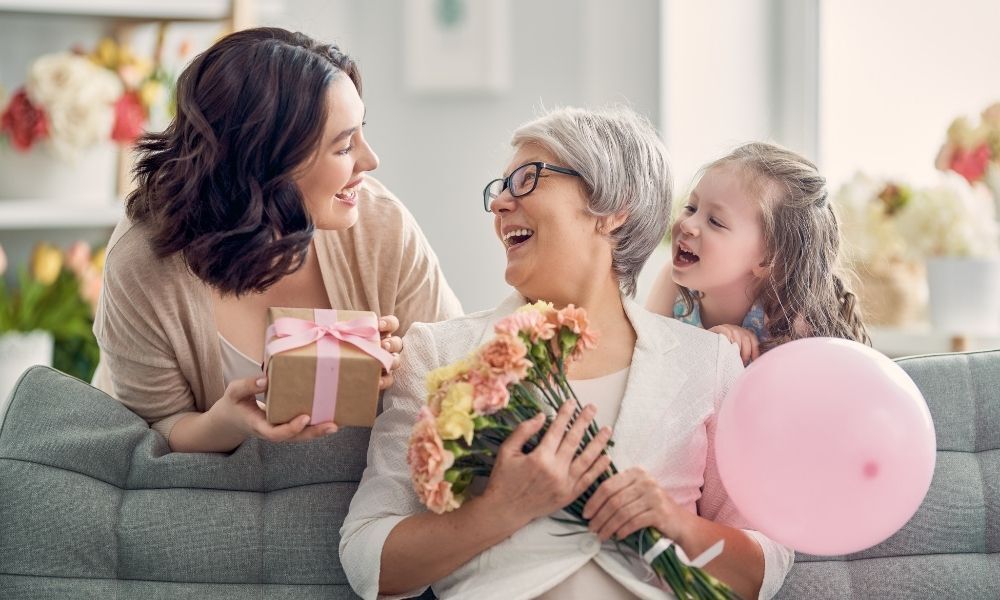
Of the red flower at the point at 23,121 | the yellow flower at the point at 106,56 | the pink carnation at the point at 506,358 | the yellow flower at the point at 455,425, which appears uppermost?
the yellow flower at the point at 106,56

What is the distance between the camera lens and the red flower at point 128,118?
11.7 ft

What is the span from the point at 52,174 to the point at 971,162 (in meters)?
2.76

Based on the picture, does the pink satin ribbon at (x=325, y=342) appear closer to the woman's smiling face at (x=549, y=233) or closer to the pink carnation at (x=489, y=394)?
the pink carnation at (x=489, y=394)

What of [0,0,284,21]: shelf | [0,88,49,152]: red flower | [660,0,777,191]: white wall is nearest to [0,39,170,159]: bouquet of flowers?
[0,88,49,152]: red flower

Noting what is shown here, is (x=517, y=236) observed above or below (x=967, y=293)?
above

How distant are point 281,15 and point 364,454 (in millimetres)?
2803

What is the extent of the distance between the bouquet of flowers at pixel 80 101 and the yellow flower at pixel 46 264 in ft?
1.03

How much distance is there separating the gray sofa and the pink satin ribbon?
1.17 feet

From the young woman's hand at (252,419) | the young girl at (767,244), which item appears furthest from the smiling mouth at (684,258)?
the young woman's hand at (252,419)

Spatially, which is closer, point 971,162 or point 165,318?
point 165,318

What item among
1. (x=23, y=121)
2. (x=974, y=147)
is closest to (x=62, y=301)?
(x=23, y=121)

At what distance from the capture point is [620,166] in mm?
1958

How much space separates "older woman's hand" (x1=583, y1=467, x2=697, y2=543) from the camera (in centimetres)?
→ 170

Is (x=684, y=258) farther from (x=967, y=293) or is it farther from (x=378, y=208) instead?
(x=967, y=293)
